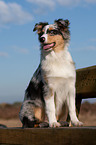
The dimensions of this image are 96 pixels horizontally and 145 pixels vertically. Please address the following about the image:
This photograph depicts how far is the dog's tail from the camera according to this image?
10.2 feet

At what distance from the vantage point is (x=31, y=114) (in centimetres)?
316

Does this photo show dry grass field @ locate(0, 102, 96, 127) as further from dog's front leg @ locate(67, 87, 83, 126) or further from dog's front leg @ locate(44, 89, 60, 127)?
dog's front leg @ locate(44, 89, 60, 127)

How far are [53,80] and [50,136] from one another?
81 centimetres

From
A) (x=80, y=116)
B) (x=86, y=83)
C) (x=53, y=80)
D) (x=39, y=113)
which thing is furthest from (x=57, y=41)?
(x=80, y=116)

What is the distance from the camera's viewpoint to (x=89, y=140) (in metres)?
2.12

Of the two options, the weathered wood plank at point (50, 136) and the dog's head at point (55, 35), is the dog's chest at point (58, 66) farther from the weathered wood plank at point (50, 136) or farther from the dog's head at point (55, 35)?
the weathered wood plank at point (50, 136)

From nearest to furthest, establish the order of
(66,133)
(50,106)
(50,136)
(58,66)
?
(66,133) → (50,136) → (50,106) → (58,66)

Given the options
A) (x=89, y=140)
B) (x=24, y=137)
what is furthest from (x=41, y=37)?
(x=89, y=140)

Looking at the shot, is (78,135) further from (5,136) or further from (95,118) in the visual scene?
(95,118)

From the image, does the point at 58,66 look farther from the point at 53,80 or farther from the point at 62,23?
the point at 62,23

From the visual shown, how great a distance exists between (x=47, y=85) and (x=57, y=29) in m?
0.77

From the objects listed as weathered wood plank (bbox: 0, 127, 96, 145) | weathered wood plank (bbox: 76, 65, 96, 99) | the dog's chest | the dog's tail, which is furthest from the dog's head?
weathered wood plank (bbox: 0, 127, 96, 145)

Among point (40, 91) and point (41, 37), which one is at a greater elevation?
point (41, 37)

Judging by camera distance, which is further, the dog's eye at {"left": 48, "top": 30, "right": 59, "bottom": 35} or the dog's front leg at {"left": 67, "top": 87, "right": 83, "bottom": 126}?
the dog's eye at {"left": 48, "top": 30, "right": 59, "bottom": 35}
